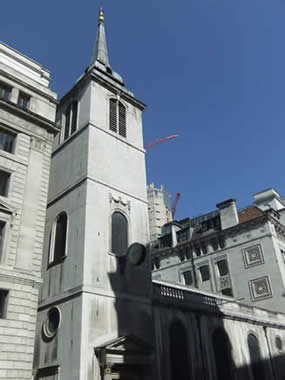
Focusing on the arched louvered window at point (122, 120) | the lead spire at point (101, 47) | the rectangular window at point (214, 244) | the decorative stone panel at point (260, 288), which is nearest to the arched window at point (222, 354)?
the decorative stone panel at point (260, 288)

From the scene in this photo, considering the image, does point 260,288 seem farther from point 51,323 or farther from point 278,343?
point 51,323

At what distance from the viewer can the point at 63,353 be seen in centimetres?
1869

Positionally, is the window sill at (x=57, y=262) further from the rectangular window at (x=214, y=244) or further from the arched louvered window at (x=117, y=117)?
the rectangular window at (x=214, y=244)

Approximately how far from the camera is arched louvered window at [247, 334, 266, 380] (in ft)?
90.2

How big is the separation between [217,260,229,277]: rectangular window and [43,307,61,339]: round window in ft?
88.1

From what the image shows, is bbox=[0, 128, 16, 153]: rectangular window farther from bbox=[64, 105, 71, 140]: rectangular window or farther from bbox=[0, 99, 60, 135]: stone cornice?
bbox=[64, 105, 71, 140]: rectangular window

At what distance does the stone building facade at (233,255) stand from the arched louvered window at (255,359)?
9.29 meters

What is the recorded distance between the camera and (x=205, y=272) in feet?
146

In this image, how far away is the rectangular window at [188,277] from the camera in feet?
149

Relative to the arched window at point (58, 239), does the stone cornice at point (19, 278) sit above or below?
below

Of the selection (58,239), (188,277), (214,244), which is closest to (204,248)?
(214,244)

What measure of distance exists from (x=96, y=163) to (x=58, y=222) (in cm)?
467

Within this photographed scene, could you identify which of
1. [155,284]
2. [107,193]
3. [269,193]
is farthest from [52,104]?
[269,193]

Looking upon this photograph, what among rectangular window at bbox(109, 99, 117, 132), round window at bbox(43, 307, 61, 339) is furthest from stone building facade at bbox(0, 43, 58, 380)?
rectangular window at bbox(109, 99, 117, 132)
